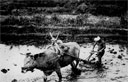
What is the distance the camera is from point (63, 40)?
1909 centimetres

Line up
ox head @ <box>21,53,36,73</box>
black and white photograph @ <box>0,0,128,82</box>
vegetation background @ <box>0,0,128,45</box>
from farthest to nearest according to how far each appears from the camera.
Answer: vegetation background @ <box>0,0,128,45</box> < black and white photograph @ <box>0,0,128,82</box> < ox head @ <box>21,53,36,73</box>

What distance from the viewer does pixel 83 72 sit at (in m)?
12.8

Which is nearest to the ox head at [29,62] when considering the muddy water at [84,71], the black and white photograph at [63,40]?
the black and white photograph at [63,40]

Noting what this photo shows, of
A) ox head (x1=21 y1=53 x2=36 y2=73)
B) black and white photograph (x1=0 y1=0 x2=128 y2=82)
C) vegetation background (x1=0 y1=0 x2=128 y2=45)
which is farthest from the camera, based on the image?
vegetation background (x1=0 y1=0 x2=128 y2=45)

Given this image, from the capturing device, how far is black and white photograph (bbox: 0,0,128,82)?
11703 mm

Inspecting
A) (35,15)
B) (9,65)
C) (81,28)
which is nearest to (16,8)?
(35,15)

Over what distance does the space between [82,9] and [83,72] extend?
44.3 feet

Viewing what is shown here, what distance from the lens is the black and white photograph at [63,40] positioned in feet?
38.4

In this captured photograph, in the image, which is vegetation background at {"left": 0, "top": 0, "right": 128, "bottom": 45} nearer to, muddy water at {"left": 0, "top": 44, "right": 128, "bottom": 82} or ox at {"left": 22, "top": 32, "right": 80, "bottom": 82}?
muddy water at {"left": 0, "top": 44, "right": 128, "bottom": 82}

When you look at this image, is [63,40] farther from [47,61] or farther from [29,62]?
[29,62]

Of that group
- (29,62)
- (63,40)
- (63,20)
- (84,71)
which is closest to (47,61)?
(29,62)

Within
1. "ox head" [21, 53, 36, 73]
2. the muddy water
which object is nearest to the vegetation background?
the muddy water

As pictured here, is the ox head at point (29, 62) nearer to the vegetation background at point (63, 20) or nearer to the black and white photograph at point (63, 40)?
the black and white photograph at point (63, 40)

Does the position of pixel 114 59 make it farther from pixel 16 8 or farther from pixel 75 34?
pixel 16 8
